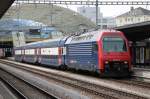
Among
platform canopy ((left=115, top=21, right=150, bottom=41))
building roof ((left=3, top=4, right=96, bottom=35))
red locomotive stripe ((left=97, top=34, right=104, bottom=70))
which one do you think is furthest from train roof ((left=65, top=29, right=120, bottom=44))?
building roof ((left=3, top=4, right=96, bottom=35))

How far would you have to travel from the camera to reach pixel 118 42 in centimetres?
2664

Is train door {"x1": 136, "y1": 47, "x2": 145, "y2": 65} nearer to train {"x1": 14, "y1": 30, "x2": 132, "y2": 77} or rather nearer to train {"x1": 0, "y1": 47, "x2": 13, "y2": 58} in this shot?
train {"x1": 14, "y1": 30, "x2": 132, "y2": 77}

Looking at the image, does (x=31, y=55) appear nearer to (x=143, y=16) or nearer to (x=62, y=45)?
(x=62, y=45)

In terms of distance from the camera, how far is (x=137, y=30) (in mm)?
33281

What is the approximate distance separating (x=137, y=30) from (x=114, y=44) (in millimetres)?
7203

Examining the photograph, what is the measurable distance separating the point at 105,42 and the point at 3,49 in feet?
260

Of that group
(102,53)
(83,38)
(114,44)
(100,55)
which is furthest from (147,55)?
(100,55)

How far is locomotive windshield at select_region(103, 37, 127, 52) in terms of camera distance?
26.3 meters

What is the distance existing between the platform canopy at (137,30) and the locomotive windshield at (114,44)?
3572 mm

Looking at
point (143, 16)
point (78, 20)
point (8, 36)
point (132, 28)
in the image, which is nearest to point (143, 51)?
A: point (132, 28)

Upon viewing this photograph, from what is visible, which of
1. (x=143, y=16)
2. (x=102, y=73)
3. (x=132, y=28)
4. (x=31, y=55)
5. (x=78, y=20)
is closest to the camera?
(x=102, y=73)

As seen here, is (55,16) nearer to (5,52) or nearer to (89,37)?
(5,52)

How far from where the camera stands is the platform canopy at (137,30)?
1213 inches

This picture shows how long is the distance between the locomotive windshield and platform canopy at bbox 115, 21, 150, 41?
11.7 feet
